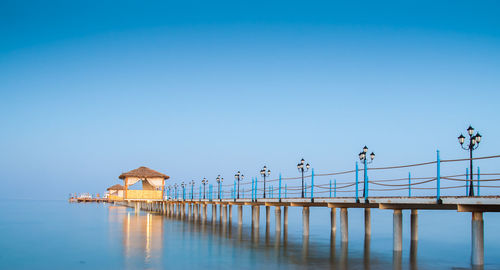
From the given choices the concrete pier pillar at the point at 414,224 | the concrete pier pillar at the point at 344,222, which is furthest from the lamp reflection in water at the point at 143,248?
the concrete pier pillar at the point at 414,224

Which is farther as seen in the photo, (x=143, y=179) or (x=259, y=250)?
(x=143, y=179)

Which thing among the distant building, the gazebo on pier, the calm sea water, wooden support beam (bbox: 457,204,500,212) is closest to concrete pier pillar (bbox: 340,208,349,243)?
the calm sea water

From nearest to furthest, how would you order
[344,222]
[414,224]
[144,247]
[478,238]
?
[478,238]
[144,247]
[344,222]
[414,224]

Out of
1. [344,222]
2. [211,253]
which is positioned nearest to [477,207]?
[344,222]

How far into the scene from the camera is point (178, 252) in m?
20.4

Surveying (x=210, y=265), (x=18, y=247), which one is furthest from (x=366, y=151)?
(x=18, y=247)

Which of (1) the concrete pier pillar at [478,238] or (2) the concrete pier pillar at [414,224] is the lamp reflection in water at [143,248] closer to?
(1) the concrete pier pillar at [478,238]

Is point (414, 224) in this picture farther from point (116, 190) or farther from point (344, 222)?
point (116, 190)

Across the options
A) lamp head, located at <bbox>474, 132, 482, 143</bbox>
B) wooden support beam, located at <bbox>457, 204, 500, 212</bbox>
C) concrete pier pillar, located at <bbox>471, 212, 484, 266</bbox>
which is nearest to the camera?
wooden support beam, located at <bbox>457, 204, 500, 212</bbox>

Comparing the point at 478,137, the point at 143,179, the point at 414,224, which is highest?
the point at 478,137

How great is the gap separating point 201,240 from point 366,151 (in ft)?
31.9

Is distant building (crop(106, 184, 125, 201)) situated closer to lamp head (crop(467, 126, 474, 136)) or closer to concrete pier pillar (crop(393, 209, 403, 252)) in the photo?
concrete pier pillar (crop(393, 209, 403, 252))

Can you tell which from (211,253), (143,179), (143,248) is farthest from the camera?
(143,179)

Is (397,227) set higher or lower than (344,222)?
higher
